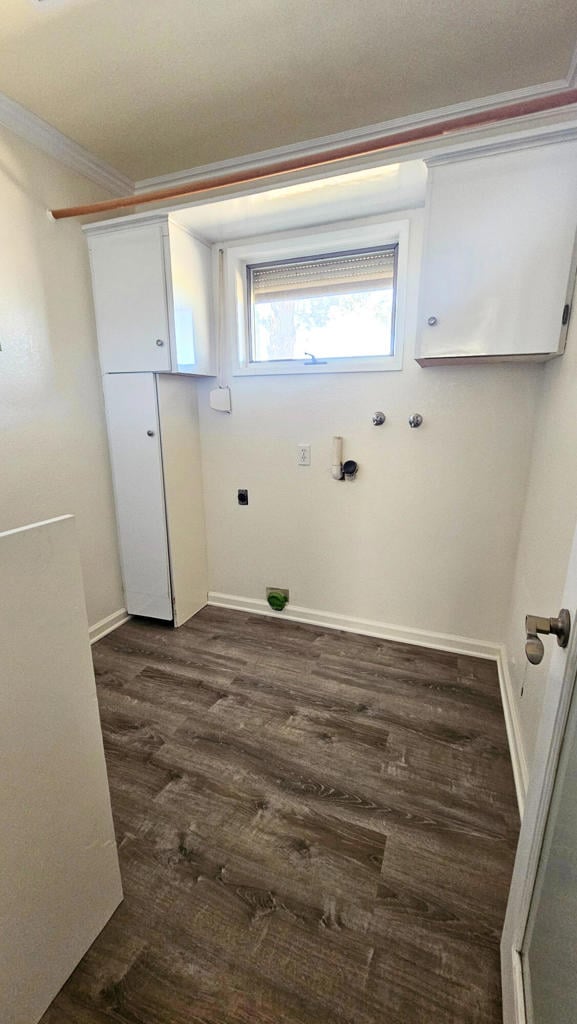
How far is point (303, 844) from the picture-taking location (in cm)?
138

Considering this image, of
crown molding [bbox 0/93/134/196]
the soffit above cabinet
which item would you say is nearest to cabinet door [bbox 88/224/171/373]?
the soffit above cabinet

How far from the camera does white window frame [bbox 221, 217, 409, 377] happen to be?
2168 millimetres

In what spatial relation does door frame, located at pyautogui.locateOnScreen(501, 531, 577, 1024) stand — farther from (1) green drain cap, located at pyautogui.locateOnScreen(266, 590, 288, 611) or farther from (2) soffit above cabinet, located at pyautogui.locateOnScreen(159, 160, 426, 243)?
(1) green drain cap, located at pyautogui.locateOnScreen(266, 590, 288, 611)

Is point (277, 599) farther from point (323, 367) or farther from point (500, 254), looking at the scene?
point (500, 254)

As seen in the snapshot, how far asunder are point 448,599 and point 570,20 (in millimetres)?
2376

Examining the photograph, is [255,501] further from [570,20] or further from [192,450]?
[570,20]

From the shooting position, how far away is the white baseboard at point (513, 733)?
1511 mm

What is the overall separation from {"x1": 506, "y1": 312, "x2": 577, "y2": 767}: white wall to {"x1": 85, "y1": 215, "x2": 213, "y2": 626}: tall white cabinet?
1.81 meters

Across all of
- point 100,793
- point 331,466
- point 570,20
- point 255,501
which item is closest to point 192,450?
point 255,501

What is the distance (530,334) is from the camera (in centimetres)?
168

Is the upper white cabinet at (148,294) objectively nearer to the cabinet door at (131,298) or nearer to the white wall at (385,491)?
the cabinet door at (131,298)

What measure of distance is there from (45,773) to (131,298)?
2219 mm

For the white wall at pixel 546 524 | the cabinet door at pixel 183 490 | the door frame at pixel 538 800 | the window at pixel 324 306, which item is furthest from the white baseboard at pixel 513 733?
the cabinet door at pixel 183 490

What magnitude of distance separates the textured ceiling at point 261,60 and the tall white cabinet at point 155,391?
47 centimetres
